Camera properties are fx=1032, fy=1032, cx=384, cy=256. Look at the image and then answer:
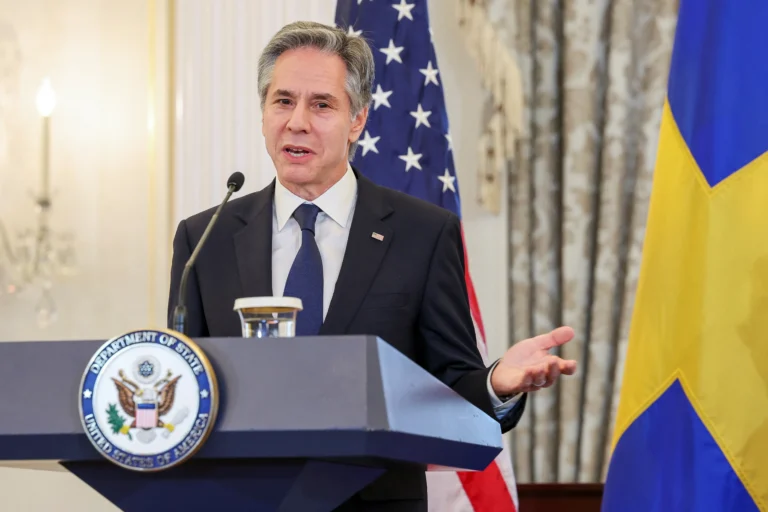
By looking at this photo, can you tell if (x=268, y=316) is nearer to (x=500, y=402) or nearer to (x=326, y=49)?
(x=500, y=402)

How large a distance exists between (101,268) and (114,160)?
40 cm

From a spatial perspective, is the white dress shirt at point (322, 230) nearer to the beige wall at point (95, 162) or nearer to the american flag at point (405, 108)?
the american flag at point (405, 108)

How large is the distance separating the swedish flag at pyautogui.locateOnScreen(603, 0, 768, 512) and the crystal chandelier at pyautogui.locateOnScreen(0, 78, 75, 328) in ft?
6.97

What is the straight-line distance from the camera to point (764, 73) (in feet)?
7.84

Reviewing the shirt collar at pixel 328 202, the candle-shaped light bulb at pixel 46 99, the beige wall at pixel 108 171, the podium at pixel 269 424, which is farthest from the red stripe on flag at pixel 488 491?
the candle-shaped light bulb at pixel 46 99

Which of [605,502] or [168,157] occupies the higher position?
[168,157]

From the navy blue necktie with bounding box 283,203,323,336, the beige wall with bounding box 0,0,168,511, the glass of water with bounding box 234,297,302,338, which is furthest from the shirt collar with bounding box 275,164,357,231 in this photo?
the beige wall with bounding box 0,0,168,511

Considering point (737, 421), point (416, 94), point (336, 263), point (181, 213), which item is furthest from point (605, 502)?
point (181, 213)

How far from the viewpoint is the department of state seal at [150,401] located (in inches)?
43.6

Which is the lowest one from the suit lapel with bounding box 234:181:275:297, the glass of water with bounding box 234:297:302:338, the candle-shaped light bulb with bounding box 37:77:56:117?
the glass of water with bounding box 234:297:302:338

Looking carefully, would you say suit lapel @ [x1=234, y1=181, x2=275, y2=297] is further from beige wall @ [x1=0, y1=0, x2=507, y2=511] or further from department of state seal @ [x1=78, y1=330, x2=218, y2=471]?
beige wall @ [x1=0, y1=0, x2=507, y2=511]

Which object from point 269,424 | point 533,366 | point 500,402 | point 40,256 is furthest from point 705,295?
point 40,256

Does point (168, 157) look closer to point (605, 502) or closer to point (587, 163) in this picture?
point (587, 163)

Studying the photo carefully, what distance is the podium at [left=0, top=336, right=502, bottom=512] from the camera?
3.57 feet
